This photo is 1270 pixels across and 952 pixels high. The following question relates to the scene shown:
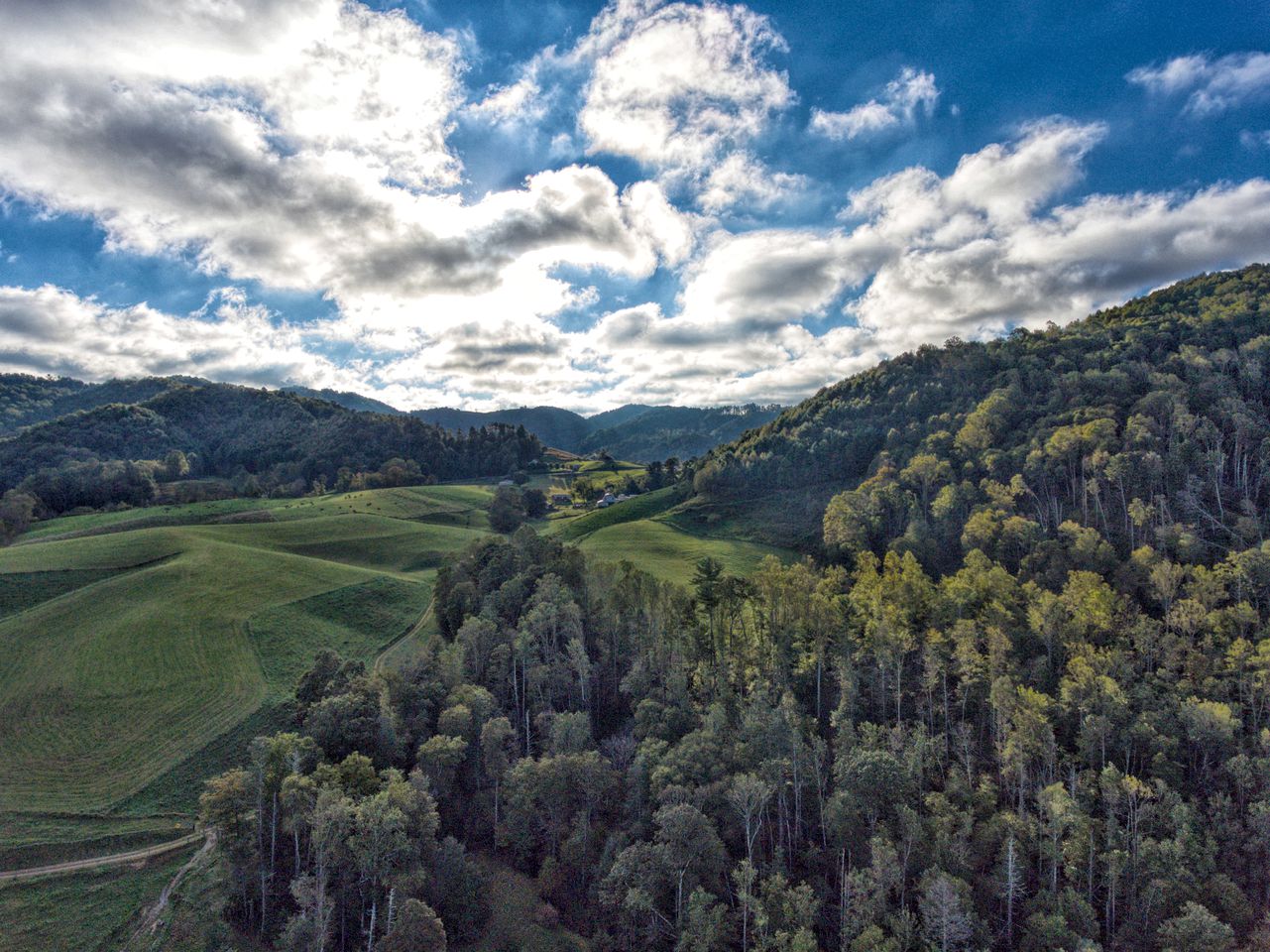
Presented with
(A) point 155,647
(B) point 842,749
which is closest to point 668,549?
(B) point 842,749

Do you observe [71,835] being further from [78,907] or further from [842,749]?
[842,749]

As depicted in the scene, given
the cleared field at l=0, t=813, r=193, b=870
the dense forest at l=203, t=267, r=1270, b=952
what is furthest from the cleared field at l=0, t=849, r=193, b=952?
the dense forest at l=203, t=267, r=1270, b=952

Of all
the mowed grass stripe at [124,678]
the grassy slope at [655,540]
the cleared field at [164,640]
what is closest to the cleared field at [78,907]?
the cleared field at [164,640]

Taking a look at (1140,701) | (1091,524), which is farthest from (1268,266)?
(1140,701)

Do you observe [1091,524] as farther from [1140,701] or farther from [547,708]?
[547,708]

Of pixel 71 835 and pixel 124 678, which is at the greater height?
pixel 124 678
